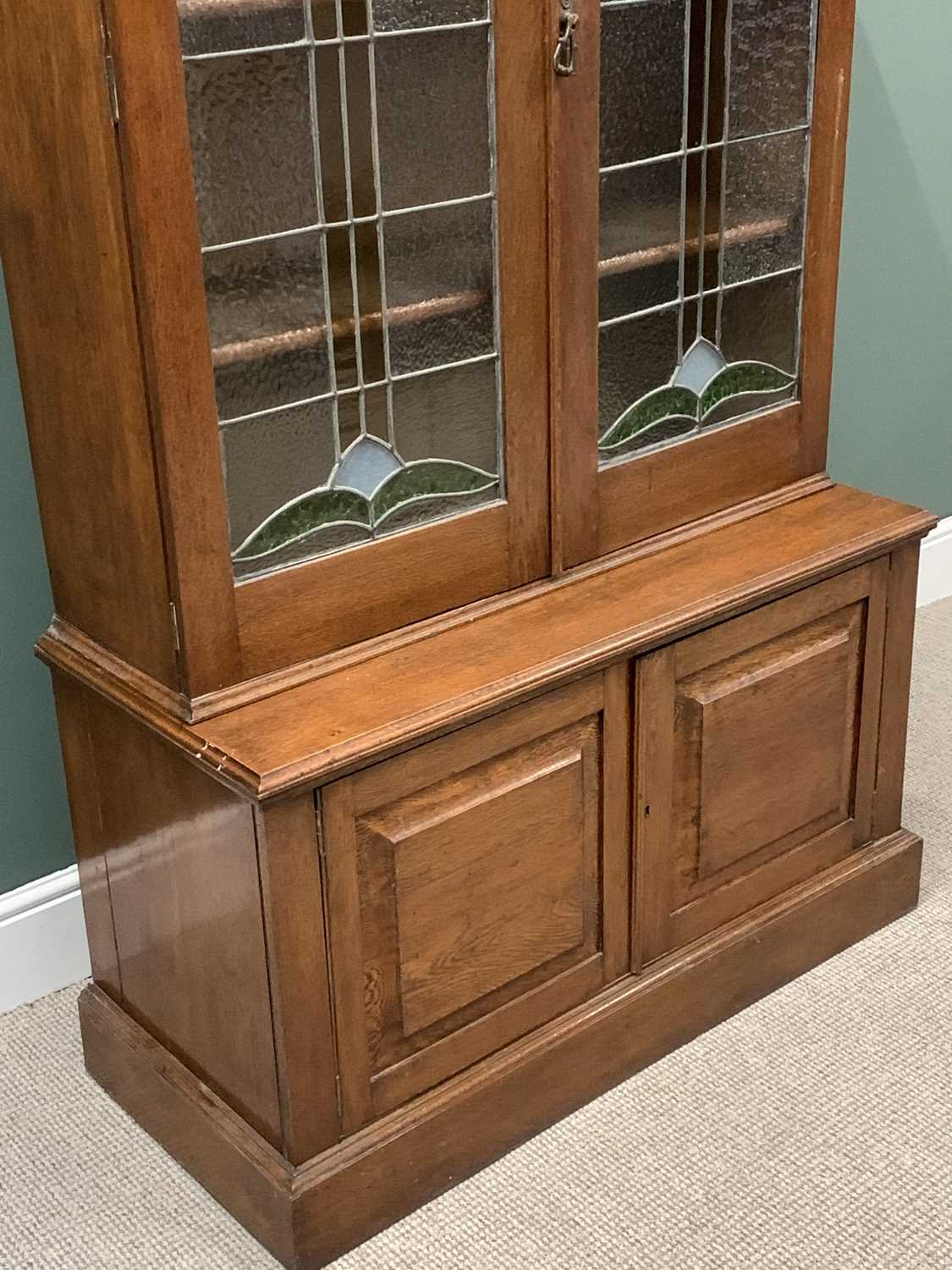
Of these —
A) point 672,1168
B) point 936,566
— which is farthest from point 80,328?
point 936,566

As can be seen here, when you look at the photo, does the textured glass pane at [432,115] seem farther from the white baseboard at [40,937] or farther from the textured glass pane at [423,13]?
the white baseboard at [40,937]

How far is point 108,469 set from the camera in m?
1.61

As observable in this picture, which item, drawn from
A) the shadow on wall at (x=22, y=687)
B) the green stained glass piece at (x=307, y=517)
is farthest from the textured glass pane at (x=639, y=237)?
the shadow on wall at (x=22, y=687)

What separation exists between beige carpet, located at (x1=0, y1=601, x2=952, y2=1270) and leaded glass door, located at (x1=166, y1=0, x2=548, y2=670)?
0.66m

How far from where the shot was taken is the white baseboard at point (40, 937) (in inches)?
83.8

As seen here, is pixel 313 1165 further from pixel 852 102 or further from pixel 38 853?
pixel 852 102

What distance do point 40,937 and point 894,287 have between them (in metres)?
1.83

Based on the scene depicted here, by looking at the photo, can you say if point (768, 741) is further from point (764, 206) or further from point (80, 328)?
point (80, 328)

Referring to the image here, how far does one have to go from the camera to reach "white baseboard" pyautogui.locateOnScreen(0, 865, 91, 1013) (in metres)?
2.13

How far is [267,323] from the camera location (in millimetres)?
1567

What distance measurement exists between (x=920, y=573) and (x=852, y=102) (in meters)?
0.95

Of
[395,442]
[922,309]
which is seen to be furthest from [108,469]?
[922,309]

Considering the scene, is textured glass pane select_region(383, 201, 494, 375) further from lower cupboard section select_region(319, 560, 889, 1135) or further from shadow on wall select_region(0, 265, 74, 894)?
shadow on wall select_region(0, 265, 74, 894)

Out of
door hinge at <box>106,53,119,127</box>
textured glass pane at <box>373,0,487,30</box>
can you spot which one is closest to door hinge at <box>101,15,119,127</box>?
door hinge at <box>106,53,119,127</box>
